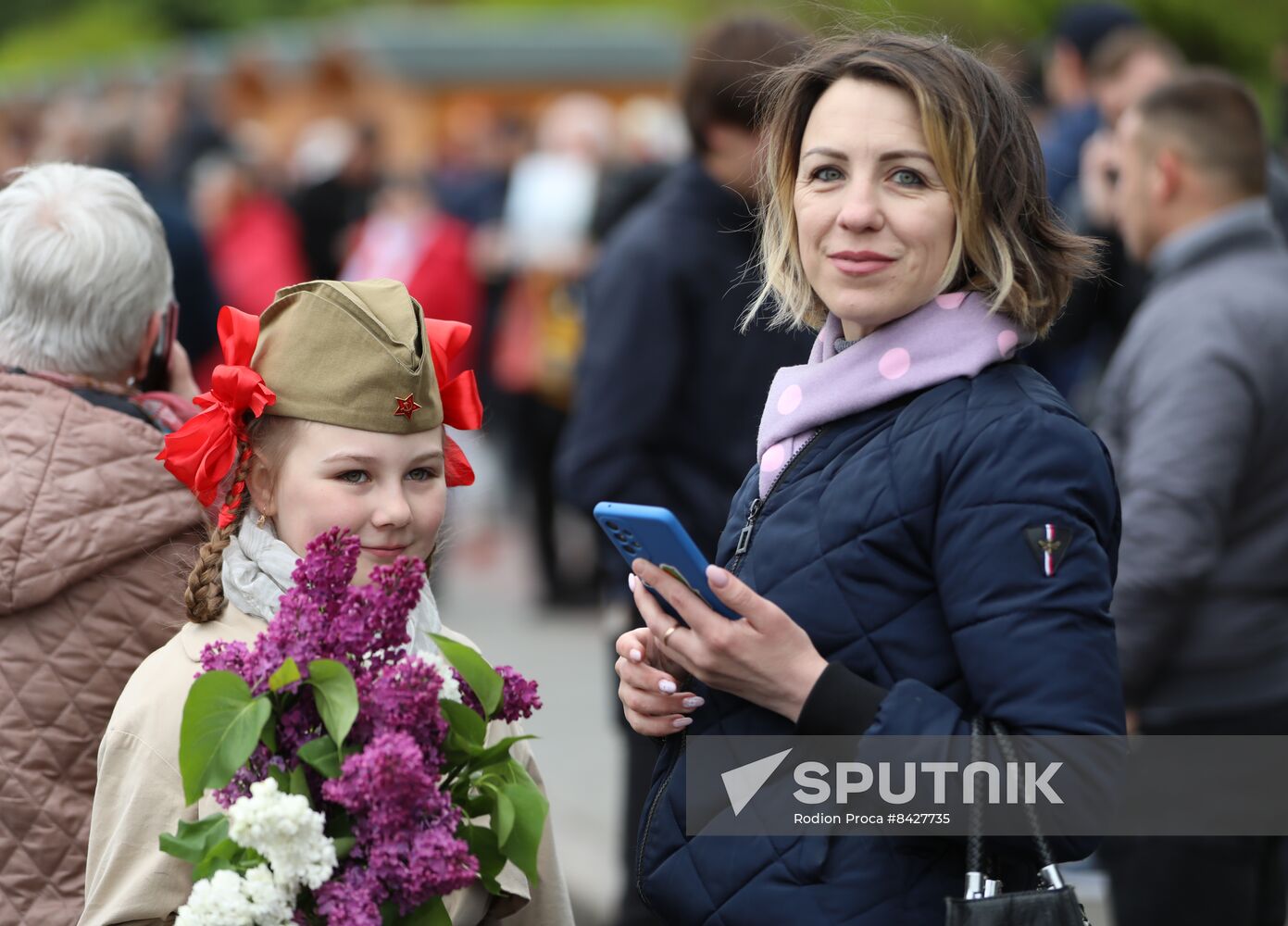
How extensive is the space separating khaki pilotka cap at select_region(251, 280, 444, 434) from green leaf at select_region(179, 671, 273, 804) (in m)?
0.55

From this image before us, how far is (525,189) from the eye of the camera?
1162cm

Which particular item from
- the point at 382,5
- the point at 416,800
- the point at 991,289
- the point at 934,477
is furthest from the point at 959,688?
the point at 382,5

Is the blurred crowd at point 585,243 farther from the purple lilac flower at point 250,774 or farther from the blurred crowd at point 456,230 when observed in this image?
the purple lilac flower at point 250,774

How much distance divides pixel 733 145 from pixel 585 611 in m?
6.08

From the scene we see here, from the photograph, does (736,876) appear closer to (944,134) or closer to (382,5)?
(944,134)

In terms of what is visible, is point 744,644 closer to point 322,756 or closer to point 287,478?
point 322,756

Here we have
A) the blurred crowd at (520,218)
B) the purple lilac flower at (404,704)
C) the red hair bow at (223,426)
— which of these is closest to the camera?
the purple lilac flower at (404,704)

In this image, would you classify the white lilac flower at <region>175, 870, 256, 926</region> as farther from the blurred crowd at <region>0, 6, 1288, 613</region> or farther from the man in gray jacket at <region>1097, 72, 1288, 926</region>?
the man in gray jacket at <region>1097, 72, 1288, 926</region>

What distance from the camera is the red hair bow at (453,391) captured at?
2857mm

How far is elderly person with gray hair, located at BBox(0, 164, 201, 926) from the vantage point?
291 cm

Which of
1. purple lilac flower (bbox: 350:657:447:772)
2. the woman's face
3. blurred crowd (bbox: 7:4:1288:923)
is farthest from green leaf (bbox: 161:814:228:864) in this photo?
blurred crowd (bbox: 7:4:1288:923)

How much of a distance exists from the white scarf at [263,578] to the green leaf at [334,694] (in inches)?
14.6

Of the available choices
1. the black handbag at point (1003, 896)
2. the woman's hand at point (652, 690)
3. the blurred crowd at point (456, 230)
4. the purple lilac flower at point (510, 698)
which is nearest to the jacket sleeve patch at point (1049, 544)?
the black handbag at point (1003, 896)

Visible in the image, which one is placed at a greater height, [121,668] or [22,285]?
[22,285]
